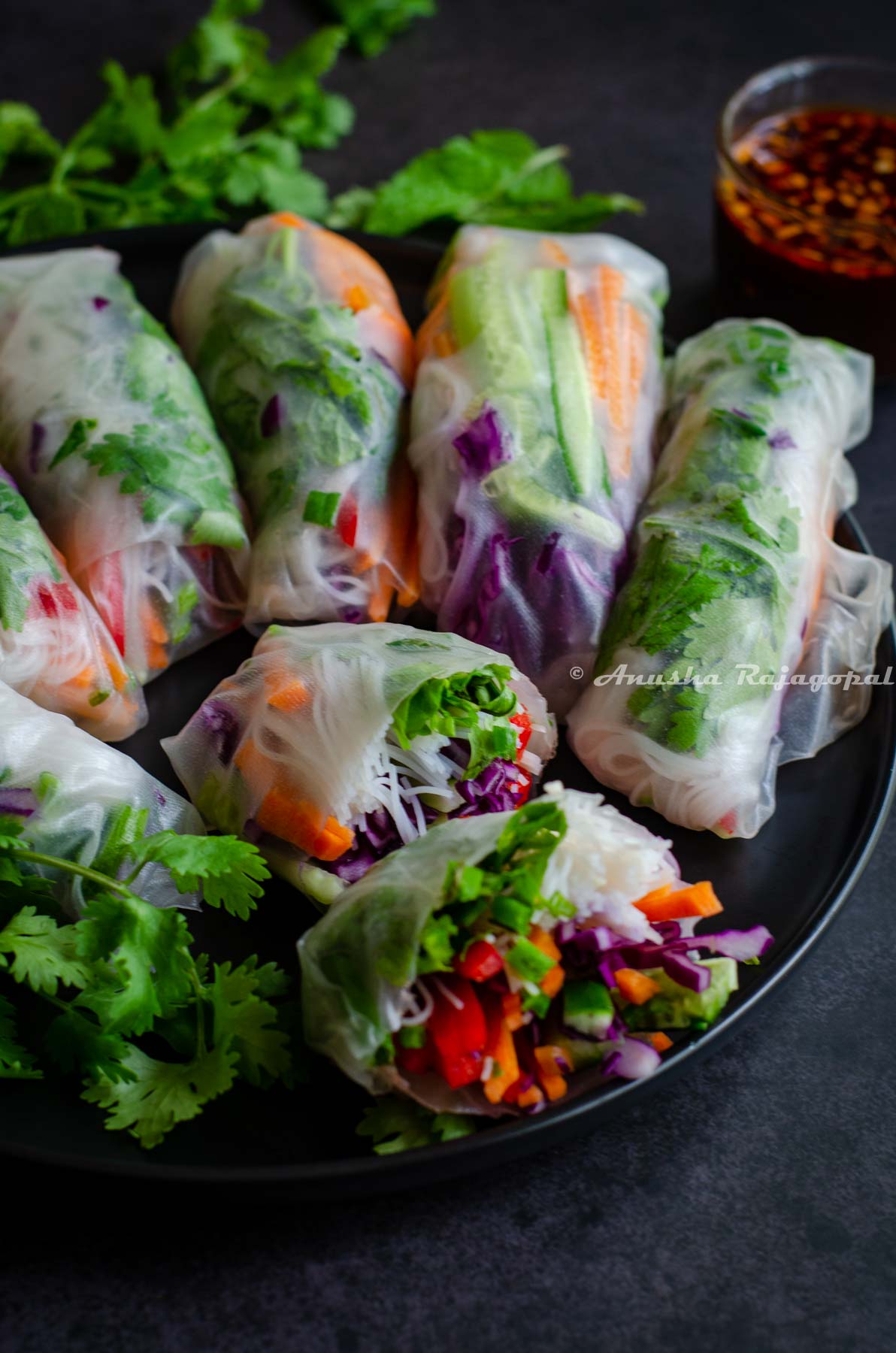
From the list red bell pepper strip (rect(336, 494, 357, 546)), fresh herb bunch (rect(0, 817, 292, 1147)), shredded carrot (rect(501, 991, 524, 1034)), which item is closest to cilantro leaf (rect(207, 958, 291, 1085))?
fresh herb bunch (rect(0, 817, 292, 1147))

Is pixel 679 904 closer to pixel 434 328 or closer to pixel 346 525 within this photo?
pixel 346 525

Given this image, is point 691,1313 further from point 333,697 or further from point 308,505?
point 308,505

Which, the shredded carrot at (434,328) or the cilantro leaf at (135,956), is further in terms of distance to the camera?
the shredded carrot at (434,328)

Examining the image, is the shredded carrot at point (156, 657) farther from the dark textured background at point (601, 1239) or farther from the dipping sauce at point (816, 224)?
the dipping sauce at point (816, 224)

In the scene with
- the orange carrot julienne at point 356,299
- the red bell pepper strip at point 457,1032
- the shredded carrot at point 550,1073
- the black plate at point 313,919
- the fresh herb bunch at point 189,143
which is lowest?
the black plate at point 313,919

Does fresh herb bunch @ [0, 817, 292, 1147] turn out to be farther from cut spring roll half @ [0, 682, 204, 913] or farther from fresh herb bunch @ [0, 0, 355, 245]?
fresh herb bunch @ [0, 0, 355, 245]

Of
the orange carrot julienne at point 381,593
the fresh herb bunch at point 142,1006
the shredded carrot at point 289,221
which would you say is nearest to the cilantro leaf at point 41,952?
the fresh herb bunch at point 142,1006

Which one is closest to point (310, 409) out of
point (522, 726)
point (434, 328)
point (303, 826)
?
point (434, 328)
